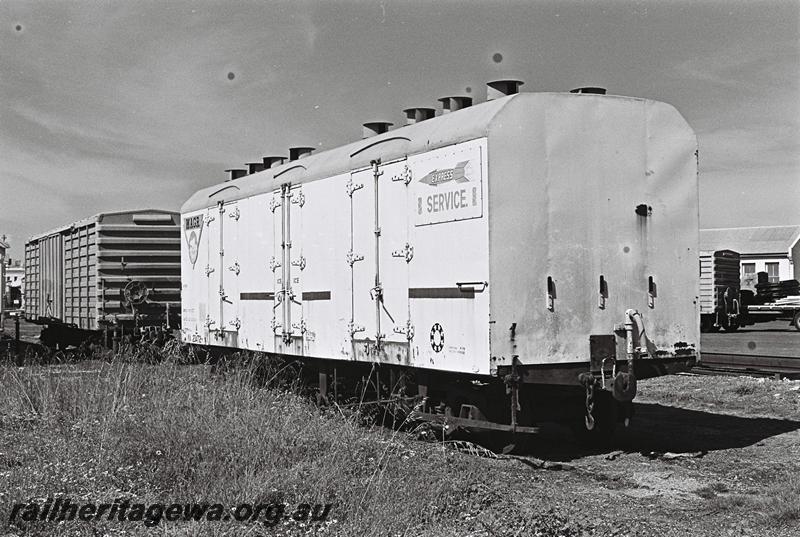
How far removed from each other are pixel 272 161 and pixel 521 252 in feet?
21.8

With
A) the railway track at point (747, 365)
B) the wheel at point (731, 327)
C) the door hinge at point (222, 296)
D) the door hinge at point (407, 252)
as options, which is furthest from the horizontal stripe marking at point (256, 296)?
the wheel at point (731, 327)

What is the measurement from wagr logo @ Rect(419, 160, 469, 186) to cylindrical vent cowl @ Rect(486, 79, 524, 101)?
88cm

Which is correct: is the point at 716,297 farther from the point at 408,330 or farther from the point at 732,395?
the point at 408,330

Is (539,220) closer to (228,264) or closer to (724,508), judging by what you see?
(724,508)

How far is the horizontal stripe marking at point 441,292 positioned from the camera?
852 cm

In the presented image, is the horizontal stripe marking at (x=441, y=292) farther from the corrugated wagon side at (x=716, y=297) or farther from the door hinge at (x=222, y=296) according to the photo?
the corrugated wagon side at (x=716, y=297)

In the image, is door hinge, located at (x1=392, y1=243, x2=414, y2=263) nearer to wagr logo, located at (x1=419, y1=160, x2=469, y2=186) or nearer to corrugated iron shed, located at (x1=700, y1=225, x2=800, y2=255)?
wagr logo, located at (x1=419, y1=160, x2=469, y2=186)

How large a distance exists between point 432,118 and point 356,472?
4.53 metres

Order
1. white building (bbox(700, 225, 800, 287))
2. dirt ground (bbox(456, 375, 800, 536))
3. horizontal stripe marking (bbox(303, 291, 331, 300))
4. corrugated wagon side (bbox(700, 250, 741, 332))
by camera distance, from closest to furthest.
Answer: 1. dirt ground (bbox(456, 375, 800, 536))
2. horizontal stripe marking (bbox(303, 291, 331, 300))
3. corrugated wagon side (bbox(700, 250, 741, 332))
4. white building (bbox(700, 225, 800, 287))

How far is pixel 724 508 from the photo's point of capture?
267 inches

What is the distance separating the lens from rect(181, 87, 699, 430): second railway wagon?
8336 mm

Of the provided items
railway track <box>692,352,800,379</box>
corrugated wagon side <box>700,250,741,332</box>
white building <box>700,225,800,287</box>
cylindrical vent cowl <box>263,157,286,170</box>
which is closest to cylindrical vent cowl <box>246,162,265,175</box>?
cylindrical vent cowl <box>263,157,286,170</box>

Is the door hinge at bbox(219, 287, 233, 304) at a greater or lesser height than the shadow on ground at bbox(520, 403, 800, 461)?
greater

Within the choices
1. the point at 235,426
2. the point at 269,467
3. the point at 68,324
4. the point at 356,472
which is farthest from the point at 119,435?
the point at 68,324
